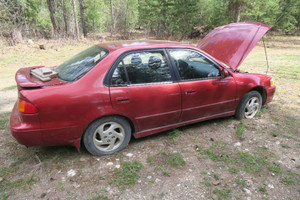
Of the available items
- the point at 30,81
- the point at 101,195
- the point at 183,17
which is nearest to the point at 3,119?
the point at 30,81

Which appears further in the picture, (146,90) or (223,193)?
(146,90)

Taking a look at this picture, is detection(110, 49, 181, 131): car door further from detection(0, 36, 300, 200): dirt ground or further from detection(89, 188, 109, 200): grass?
detection(89, 188, 109, 200): grass

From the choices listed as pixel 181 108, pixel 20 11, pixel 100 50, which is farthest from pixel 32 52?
pixel 181 108

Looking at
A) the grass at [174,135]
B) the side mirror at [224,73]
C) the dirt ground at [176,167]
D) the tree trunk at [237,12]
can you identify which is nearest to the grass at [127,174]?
the dirt ground at [176,167]

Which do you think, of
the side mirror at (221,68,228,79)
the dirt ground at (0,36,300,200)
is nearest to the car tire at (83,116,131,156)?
the dirt ground at (0,36,300,200)

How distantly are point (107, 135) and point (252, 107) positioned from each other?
3.11 meters

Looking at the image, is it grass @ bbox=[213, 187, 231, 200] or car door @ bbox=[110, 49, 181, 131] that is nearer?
grass @ bbox=[213, 187, 231, 200]

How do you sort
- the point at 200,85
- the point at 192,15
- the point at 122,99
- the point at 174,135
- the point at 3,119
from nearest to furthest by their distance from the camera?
the point at 122,99 → the point at 200,85 → the point at 174,135 → the point at 3,119 → the point at 192,15

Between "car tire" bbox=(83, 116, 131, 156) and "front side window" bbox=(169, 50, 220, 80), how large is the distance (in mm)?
1275

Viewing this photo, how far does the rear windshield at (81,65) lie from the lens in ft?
8.80

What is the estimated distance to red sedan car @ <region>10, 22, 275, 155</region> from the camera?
2408 millimetres

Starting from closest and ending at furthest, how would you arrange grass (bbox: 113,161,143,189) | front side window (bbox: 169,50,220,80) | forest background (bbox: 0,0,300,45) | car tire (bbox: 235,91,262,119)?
grass (bbox: 113,161,143,189), front side window (bbox: 169,50,220,80), car tire (bbox: 235,91,262,119), forest background (bbox: 0,0,300,45)

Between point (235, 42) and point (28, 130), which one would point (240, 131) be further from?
point (28, 130)

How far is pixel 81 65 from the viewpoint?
9.44 ft
